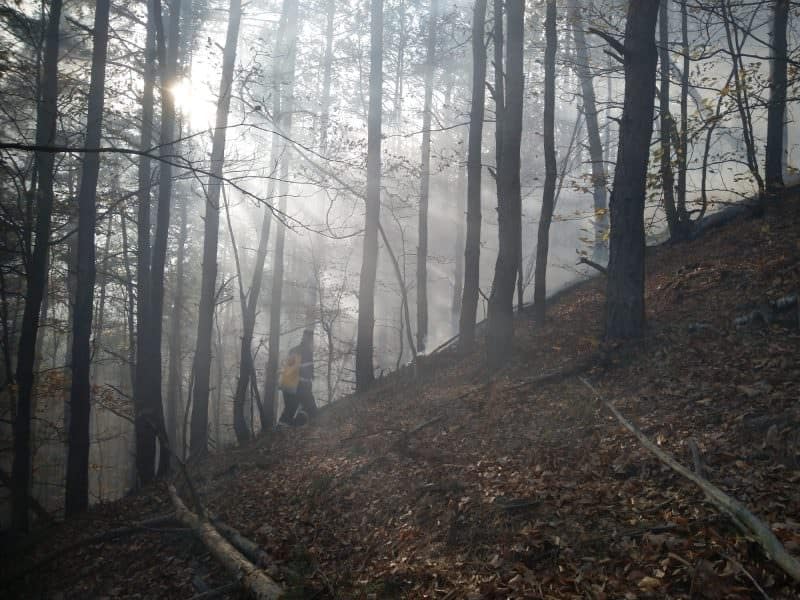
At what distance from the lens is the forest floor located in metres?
3.97

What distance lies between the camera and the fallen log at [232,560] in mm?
4805

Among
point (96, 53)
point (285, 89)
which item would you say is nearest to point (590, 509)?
point (96, 53)

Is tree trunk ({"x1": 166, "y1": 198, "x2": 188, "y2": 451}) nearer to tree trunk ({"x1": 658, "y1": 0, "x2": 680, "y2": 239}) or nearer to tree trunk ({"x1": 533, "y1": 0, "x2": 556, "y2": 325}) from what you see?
tree trunk ({"x1": 533, "y1": 0, "x2": 556, "y2": 325})

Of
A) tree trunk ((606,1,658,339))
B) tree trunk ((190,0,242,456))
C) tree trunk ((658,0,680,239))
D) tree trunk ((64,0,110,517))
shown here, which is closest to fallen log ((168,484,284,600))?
tree trunk ((64,0,110,517))

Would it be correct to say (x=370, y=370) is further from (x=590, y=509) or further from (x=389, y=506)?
(x=590, y=509)

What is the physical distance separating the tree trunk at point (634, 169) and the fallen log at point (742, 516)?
9.83 ft

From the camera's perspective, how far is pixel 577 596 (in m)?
3.64

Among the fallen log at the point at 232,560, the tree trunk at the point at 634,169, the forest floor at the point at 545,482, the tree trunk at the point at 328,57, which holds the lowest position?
the fallen log at the point at 232,560

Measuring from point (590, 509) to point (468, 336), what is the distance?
25.9 feet

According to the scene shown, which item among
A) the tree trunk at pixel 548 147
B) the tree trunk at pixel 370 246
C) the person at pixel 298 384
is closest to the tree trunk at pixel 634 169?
the tree trunk at pixel 548 147

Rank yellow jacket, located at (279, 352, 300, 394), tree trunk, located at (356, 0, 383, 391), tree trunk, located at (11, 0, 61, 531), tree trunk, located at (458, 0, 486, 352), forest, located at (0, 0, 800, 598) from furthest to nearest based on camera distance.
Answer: tree trunk, located at (356, 0, 383, 391), tree trunk, located at (458, 0, 486, 352), yellow jacket, located at (279, 352, 300, 394), tree trunk, located at (11, 0, 61, 531), forest, located at (0, 0, 800, 598)

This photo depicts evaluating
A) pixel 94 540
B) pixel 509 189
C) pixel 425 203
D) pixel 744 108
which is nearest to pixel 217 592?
pixel 94 540

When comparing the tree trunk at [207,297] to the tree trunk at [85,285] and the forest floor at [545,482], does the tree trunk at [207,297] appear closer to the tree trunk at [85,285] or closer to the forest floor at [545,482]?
the forest floor at [545,482]

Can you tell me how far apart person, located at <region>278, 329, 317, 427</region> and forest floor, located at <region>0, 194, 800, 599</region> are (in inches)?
64.4
